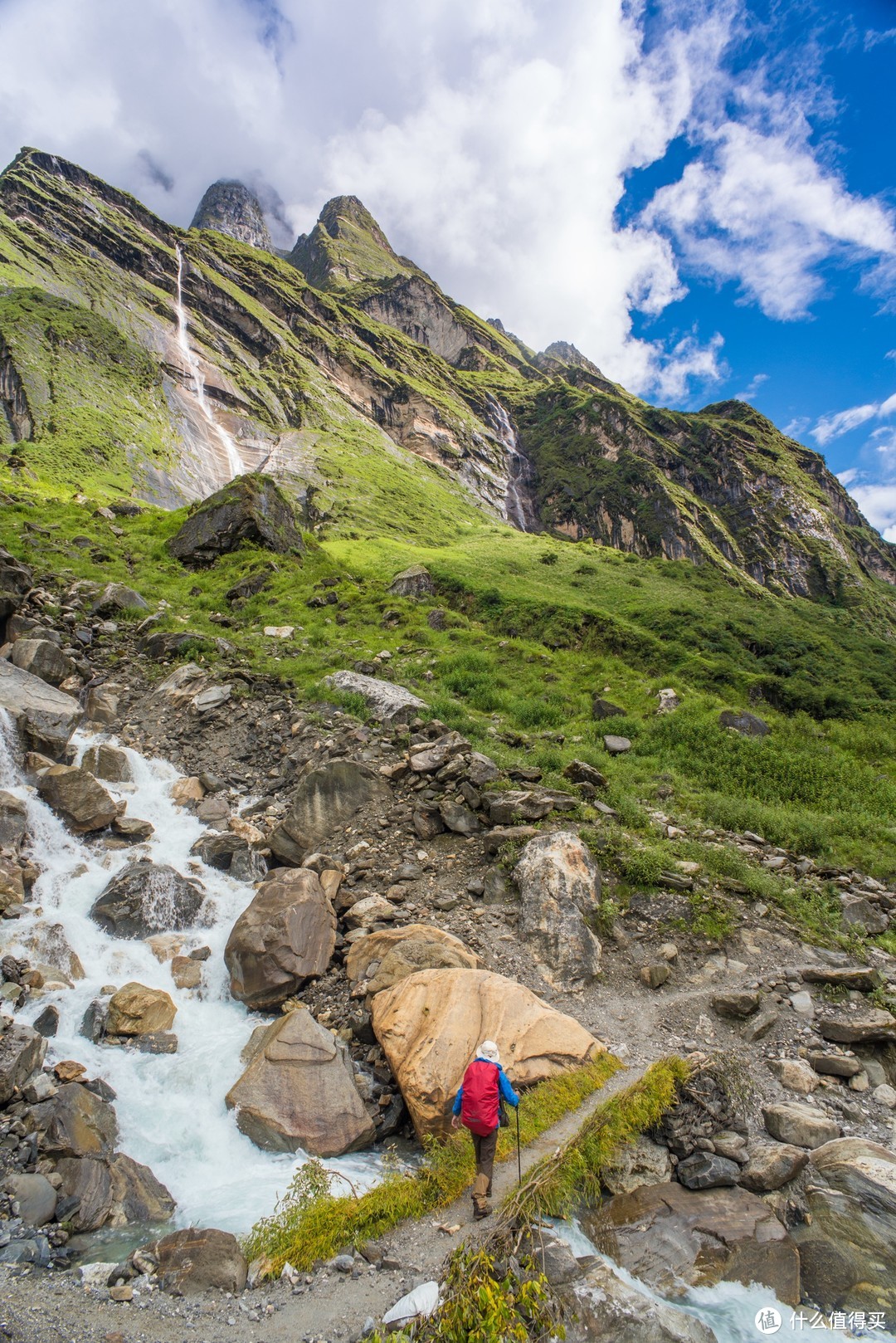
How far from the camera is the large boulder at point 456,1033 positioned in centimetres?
667

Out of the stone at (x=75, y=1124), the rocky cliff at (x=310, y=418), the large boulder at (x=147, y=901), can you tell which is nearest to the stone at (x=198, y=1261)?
the stone at (x=75, y=1124)

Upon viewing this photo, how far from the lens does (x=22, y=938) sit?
8141 mm

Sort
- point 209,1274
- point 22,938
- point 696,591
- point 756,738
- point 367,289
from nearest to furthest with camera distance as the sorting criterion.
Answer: point 209,1274, point 22,938, point 756,738, point 696,591, point 367,289

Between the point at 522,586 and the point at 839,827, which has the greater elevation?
the point at 522,586

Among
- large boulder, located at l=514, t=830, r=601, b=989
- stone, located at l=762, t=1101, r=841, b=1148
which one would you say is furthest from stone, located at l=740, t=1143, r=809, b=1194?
large boulder, located at l=514, t=830, r=601, b=989

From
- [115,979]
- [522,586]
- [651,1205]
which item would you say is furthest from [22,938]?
[522,586]

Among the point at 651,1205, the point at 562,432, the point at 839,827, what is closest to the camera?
the point at 651,1205

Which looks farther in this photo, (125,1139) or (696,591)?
(696,591)

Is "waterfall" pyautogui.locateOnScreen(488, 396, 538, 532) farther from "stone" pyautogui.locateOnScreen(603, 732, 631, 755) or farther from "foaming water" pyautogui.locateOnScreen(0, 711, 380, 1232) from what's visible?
"foaming water" pyautogui.locateOnScreen(0, 711, 380, 1232)

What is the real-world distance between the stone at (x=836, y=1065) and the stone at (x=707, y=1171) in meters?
2.19

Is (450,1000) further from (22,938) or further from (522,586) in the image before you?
(522,586)

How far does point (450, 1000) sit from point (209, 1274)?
3.46m

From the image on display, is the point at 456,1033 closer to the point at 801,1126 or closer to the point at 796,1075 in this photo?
the point at 801,1126

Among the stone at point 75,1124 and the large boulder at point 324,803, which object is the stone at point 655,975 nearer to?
the large boulder at point 324,803
